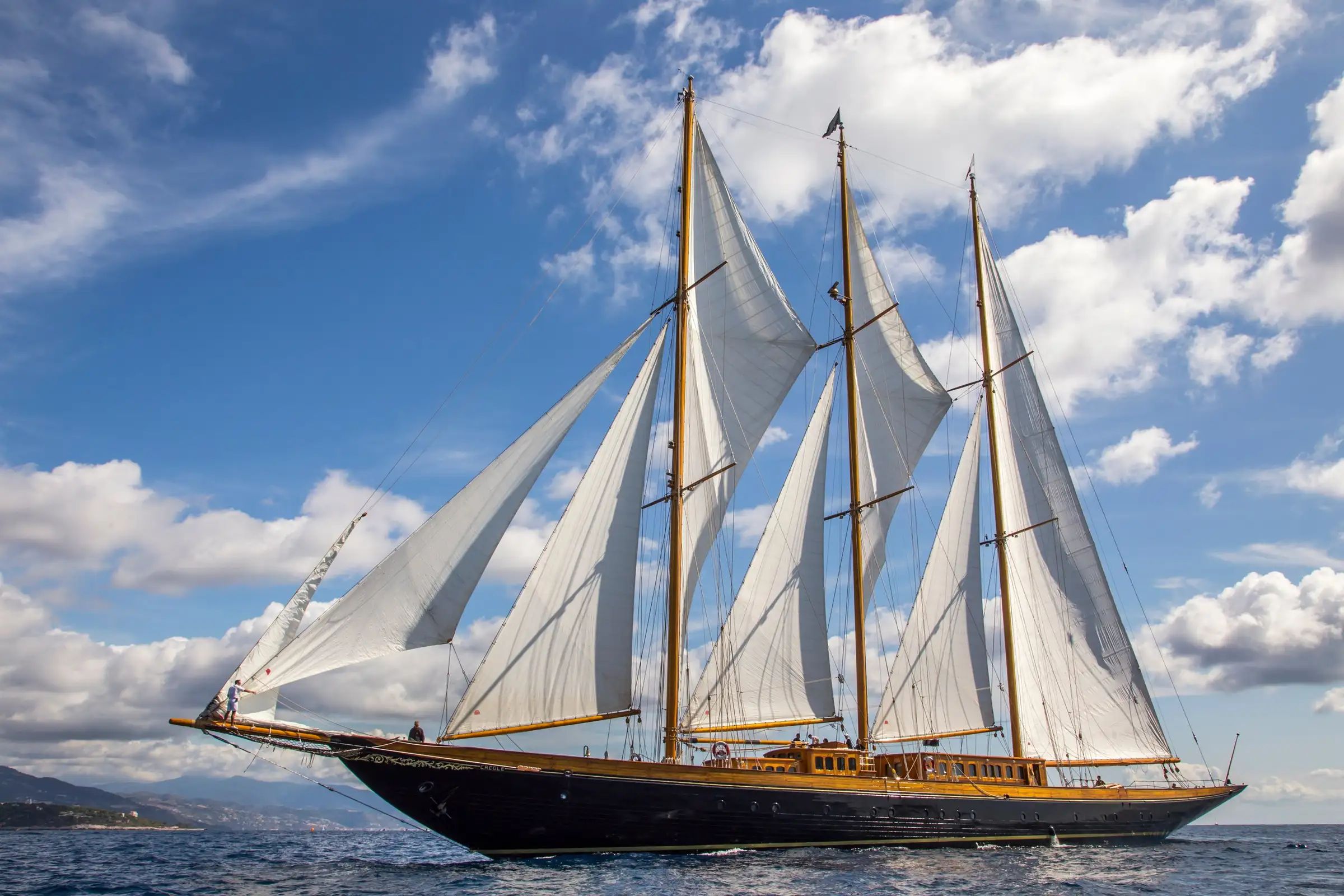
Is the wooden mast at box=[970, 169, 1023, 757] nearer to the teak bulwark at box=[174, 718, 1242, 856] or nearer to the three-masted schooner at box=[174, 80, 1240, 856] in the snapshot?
the three-masted schooner at box=[174, 80, 1240, 856]

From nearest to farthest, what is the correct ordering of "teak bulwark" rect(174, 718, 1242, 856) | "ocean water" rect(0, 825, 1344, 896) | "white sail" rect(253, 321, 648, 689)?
"ocean water" rect(0, 825, 1344, 896), "white sail" rect(253, 321, 648, 689), "teak bulwark" rect(174, 718, 1242, 856)

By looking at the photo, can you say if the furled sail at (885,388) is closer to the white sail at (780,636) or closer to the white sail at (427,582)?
the white sail at (780,636)

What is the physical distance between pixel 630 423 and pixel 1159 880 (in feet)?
72.9

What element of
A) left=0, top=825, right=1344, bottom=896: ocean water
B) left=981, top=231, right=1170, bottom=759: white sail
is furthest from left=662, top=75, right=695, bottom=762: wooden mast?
left=981, top=231, right=1170, bottom=759: white sail

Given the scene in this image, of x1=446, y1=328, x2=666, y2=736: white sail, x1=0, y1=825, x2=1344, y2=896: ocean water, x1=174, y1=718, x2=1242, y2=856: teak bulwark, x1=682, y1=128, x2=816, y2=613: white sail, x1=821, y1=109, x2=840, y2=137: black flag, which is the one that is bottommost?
x1=0, y1=825, x2=1344, y2=896: ocean water

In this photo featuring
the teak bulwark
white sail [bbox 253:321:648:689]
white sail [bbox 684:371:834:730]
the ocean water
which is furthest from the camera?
white sail [bbox 684:371:834:730]

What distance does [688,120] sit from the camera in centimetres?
3881

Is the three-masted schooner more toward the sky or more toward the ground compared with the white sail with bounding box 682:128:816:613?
more toward the ground

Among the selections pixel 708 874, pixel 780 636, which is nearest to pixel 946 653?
pixel 780 636

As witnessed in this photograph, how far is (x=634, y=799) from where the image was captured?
27281mm

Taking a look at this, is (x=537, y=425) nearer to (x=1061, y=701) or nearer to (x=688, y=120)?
(x=688, y=120)

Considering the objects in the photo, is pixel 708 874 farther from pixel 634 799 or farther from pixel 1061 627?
pixel 1061 627

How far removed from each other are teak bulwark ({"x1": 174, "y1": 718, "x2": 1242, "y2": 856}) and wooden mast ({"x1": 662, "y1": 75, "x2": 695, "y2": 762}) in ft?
9.69

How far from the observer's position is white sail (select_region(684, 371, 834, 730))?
33.5m
